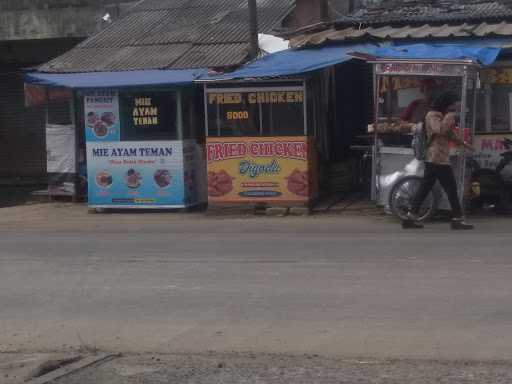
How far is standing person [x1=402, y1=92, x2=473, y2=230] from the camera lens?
1243 cm

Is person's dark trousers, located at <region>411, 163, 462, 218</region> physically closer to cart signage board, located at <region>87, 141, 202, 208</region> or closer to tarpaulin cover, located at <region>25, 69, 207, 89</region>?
tarpaulin cover, located at <region>25, 69, 207, 89</region>

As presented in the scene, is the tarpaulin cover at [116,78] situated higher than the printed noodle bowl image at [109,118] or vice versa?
the tarpaulin cover at [116,78]

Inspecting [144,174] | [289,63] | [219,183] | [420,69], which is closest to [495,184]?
[420,69]

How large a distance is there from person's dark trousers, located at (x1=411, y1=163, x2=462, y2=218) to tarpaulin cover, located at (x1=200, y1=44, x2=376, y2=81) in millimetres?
2357

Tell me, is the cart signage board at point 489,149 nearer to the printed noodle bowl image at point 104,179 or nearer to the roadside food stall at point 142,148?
the roadside food stall at point 142,148

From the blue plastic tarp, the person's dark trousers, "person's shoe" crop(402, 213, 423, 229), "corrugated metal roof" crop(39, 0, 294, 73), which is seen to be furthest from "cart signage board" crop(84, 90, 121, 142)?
the person's dark trousers

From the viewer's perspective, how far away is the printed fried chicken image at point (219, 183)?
15.4 meters

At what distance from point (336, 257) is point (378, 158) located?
12.6ft

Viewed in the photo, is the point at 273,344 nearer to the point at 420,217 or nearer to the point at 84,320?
the point at 84,320

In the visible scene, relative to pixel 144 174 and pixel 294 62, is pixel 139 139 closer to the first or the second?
pixel 144 174

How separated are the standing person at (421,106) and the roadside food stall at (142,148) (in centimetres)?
428

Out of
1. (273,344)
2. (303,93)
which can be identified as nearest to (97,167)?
(303,93)

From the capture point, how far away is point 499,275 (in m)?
8.99

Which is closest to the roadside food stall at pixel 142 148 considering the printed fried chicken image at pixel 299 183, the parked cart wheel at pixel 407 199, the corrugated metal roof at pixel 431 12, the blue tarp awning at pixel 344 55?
the blue tarp awning at pixel 344 55
